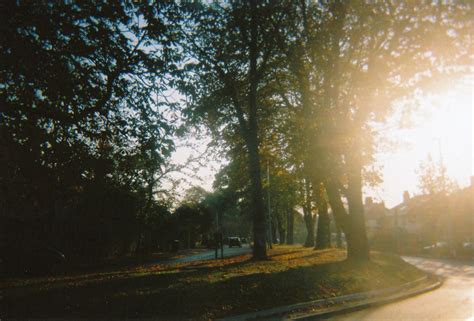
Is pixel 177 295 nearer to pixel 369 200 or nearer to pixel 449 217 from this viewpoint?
pixel 449 217

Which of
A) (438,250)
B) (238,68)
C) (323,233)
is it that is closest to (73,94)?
(238,68)

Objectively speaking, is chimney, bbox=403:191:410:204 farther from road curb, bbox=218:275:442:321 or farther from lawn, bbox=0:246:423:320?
lawn, bbox=0:246:423:320

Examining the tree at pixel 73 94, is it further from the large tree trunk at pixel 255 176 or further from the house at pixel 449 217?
the house at pixel 449 217

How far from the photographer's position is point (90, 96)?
10297 millimetres

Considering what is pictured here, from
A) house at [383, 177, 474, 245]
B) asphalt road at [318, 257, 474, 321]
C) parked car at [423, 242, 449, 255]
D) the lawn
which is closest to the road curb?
asphalt road at [318, 257, 474, 321]

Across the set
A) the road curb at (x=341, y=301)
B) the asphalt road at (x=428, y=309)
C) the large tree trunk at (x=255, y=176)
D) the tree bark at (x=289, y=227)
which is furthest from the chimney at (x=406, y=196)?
the asphalt road at (x=428, y=309)

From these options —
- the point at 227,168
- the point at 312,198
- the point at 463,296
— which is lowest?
the point at 463,296

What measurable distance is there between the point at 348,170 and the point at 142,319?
13682 millimetres

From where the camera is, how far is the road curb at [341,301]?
29.2ft

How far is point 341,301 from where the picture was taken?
1084cm

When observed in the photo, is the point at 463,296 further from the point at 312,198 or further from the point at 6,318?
the point at 312,198

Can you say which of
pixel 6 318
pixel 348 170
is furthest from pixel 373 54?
pixel 6 318

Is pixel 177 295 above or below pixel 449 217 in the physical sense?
below

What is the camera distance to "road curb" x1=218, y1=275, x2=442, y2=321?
8914 mm
